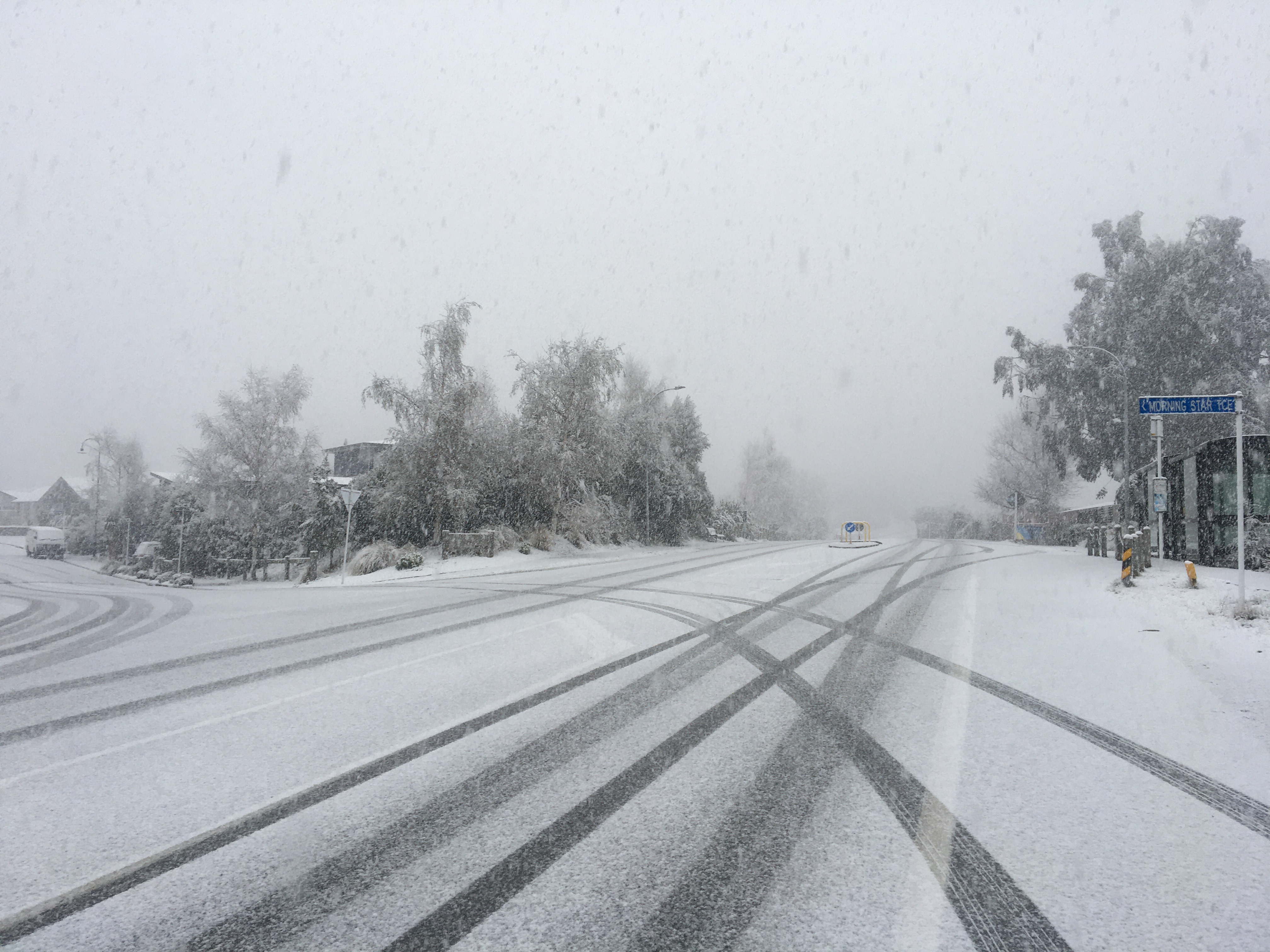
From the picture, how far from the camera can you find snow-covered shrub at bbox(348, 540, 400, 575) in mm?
23484

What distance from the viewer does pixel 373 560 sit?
2367cm

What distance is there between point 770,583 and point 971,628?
539 centimetres

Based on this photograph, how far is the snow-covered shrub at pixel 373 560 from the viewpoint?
77.0 feet

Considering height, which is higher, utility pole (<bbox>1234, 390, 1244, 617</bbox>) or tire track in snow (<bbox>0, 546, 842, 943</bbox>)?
utility pole (<bbox>1234, 390, 1244, 617</bbox>)

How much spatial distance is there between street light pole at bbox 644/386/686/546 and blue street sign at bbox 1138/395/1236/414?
2251 cm

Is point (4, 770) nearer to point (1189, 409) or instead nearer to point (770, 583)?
point (770, 583)

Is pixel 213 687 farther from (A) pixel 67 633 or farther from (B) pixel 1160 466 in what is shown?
(B) pixel 1160 466

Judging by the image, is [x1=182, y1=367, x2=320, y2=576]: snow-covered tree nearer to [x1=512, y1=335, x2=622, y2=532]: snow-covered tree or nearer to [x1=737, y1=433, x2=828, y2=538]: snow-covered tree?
[x1=512, y1=335, x2=622, y2=532]: snow-covered tree

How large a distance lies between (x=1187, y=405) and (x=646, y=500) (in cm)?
2454

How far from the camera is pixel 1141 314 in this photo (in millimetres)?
27203

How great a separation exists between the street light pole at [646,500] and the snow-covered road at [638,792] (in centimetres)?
2496

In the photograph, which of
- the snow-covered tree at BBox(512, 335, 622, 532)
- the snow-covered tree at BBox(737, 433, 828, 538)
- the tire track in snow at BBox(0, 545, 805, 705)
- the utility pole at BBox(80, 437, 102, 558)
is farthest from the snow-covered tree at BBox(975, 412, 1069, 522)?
the utility pole at BBox(80, 437, 102, 558)

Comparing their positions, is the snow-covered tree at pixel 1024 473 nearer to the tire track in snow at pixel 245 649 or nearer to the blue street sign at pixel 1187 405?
the blue street sign at pixel 1187 405

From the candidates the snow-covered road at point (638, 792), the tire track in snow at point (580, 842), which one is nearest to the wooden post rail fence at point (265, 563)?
the snow-covered road at point (638, 792)
